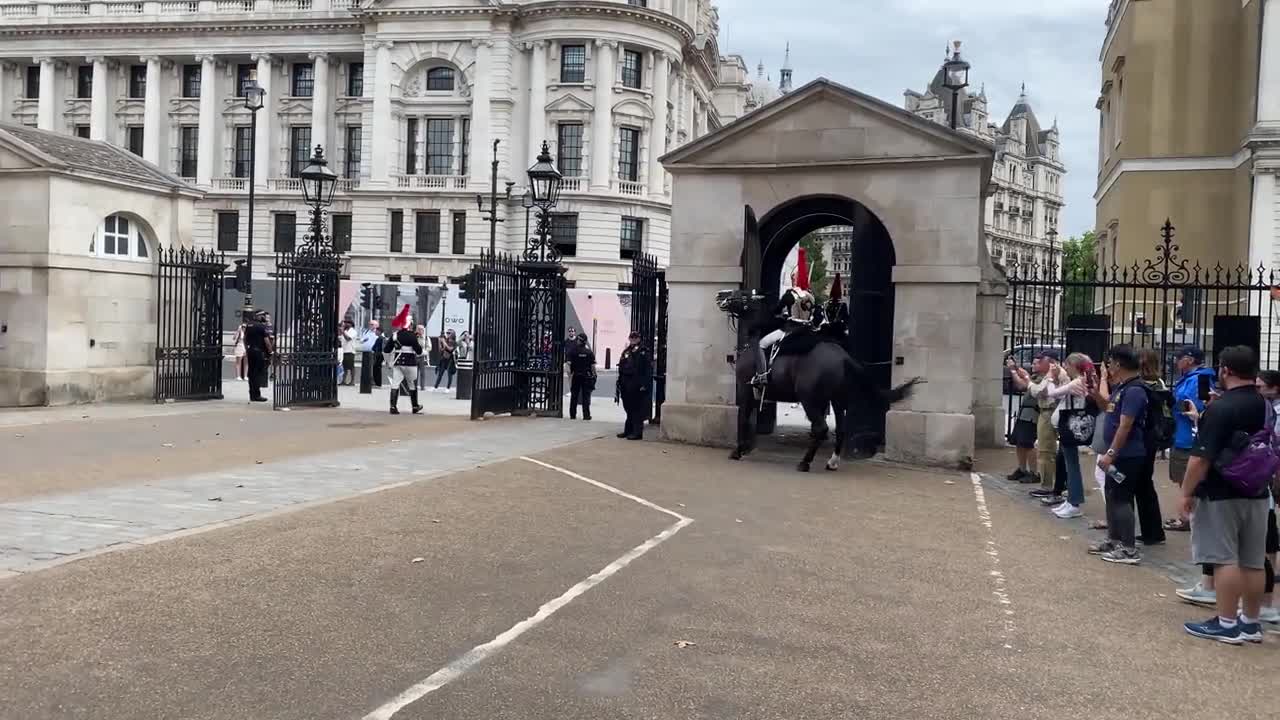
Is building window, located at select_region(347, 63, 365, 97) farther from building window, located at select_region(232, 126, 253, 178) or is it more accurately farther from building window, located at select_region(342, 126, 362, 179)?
building window, located at select_region(232, 126, 253, 178)

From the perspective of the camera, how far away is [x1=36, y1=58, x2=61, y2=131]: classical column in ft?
209

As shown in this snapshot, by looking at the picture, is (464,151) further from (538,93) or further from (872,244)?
(872,244)

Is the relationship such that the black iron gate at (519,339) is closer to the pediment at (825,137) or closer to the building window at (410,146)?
the pediment at (825,137)

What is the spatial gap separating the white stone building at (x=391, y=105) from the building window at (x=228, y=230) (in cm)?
11

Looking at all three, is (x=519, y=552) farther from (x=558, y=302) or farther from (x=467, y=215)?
(x=467, y=215)

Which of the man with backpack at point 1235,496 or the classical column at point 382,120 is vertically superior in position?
the classical column at point 382,120

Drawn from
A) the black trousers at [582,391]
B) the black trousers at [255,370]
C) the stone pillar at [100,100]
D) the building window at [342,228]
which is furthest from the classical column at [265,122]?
the black trousers at [582,391]

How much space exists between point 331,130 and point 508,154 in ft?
37.8

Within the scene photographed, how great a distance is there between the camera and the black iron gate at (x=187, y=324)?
21375 mm

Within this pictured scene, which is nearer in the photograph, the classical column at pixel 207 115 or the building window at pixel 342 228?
the building window at pixel 342 228

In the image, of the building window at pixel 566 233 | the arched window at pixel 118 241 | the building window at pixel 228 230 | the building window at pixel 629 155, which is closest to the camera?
the arched window at pixel 118 241

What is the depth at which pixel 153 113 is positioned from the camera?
2468 inches

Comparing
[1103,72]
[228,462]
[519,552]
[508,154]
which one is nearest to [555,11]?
[508,154]

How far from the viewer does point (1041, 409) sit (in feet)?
40.9
